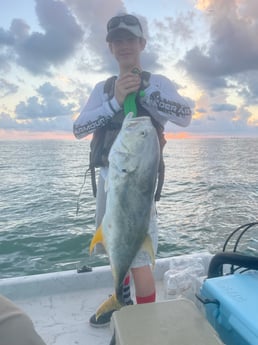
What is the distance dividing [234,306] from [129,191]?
45.1 inches

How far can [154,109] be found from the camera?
3.27m

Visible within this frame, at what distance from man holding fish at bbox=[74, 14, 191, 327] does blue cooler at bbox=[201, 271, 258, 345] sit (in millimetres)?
598

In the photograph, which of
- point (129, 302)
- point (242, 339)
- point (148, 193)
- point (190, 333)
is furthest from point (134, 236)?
point (129, 302)

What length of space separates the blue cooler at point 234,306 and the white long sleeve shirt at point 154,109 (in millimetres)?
1459

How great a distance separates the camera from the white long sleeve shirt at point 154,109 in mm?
3164

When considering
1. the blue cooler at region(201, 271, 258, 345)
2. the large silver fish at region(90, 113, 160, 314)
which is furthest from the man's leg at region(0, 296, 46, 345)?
the blue cooler at region(201, 271, 258, 345)

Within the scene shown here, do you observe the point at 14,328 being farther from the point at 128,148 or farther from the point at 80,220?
the point at 80,220

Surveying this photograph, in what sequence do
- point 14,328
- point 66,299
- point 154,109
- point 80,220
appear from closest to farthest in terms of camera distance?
point 14,328
point 154,109
point 66,299
point 80,220

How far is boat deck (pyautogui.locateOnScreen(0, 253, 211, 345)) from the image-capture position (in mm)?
3664

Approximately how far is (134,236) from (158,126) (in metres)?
1.15

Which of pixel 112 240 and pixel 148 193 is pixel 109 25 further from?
pixel 112 240

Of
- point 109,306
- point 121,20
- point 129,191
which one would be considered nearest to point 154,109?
point 121,20

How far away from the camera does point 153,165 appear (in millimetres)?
2592

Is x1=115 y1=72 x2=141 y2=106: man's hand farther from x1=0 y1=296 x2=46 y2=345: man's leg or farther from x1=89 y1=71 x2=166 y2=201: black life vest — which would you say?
x1=0 y1=296 x2=46 y2=345: man's leg
